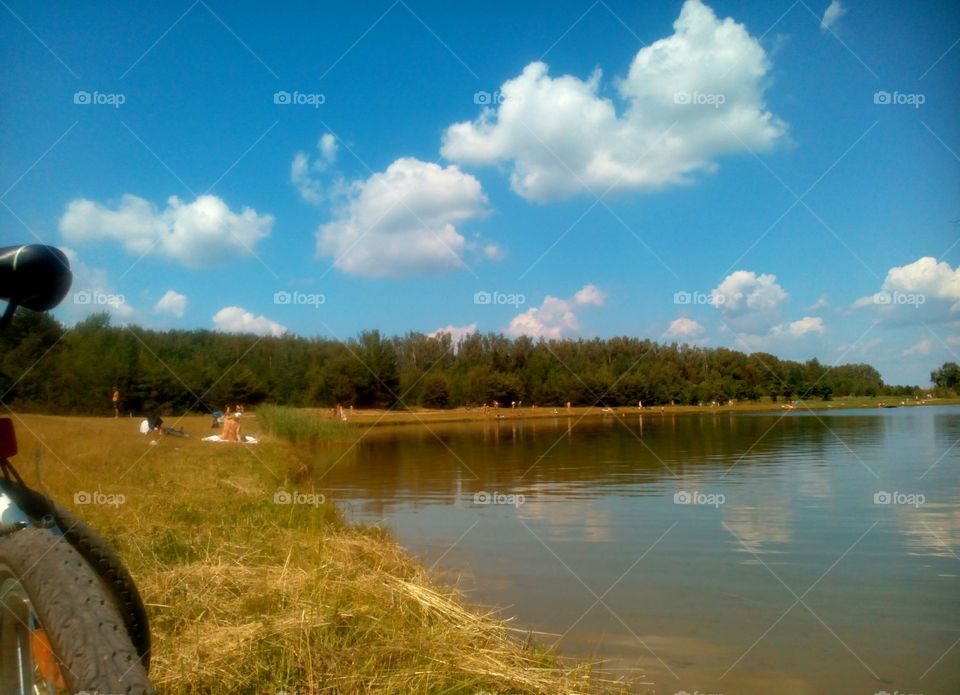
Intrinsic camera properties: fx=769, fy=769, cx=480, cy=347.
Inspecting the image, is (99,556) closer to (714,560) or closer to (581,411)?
(714,560)

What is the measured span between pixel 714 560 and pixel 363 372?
4579cm

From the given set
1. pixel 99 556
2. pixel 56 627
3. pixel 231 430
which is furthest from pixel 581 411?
pixel 56 627

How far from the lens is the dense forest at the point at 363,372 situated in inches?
752

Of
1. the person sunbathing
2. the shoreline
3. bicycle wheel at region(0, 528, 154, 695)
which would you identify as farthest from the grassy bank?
the shoreline

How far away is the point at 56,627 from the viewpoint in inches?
74.8

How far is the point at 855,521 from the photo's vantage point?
39.4 ft

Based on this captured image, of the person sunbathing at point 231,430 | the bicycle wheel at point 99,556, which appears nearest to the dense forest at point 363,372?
the bicycle wheel at point 99,556

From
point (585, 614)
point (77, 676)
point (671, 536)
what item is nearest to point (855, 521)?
point (671, 536)

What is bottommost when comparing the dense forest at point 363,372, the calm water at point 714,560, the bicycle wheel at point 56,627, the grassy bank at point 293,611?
the calm water at point 714,560

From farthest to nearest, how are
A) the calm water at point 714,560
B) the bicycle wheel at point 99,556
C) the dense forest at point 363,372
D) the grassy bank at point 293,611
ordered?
the dense forest at point 363,372
the calm water at point 714,560
the grassy bank at point 293,611
the bicycle wheel at point 99,556

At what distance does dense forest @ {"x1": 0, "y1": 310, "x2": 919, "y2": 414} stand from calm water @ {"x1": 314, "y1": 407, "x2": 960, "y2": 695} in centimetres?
509

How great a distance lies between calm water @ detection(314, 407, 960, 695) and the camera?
6.05m

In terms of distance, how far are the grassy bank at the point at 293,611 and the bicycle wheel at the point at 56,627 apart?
1.57 m

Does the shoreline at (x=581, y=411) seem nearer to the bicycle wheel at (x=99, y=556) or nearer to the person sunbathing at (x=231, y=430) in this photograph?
the person sunbathing at (x=231, y=430)
